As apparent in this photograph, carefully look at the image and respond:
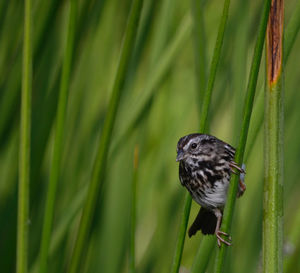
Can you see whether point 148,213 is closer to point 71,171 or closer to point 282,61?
point 71,171

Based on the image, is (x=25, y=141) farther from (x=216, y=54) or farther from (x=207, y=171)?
(x=207, y=171)

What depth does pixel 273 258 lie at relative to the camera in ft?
4.02

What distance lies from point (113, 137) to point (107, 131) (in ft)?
2.00

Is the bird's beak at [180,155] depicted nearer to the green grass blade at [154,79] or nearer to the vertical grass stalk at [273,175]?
the green grass blade at [154,79]

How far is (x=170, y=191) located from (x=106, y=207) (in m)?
0.29

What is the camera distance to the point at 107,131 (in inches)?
57.4

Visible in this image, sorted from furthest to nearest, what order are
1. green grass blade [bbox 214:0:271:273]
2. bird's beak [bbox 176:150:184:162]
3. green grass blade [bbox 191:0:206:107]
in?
1. bird's beak [bbox 176:150:184:162]
2. green grass blade [bbox 191:0:206:107]
3. green grass blade [bbox 214:0:271:273]

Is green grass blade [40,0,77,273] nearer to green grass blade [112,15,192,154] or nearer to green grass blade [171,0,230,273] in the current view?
green grass blade [171,0,230,273]

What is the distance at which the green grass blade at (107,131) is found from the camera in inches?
55.7

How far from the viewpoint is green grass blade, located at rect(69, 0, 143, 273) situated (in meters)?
1.42

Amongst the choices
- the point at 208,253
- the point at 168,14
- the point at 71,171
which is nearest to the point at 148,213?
the point at 71,171

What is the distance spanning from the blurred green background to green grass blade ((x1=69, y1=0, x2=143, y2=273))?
438 mm

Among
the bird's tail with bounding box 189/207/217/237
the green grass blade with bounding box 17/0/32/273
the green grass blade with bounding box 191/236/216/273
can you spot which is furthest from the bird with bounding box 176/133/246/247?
the green grass blade with bounding box 17/0/32/273

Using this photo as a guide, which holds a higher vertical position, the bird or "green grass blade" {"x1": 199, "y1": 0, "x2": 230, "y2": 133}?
"green grass blade" {"x1": 199, "y1": 0, "x2": 230, "y2": 133}
